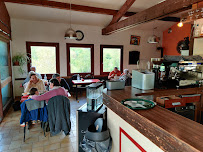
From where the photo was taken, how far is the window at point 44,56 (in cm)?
586

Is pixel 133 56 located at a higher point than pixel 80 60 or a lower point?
higher

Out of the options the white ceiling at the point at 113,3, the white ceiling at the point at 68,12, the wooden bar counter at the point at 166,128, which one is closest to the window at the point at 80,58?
the white ceiling at the point at 68,12

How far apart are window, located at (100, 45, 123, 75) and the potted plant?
3.27m

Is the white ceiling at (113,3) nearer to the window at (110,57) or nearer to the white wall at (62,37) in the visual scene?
the white wall at (62,37)

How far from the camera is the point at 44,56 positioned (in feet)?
19.8

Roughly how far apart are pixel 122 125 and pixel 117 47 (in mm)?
5893

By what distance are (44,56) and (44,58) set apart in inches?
3.3

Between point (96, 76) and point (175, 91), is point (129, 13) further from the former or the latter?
point (175, 91)

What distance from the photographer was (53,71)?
6.23 m

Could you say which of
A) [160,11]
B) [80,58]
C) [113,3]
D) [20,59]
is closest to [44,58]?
[20,59]

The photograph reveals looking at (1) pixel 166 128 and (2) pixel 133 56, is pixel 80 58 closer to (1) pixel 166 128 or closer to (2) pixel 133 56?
(2) pixel 133 56

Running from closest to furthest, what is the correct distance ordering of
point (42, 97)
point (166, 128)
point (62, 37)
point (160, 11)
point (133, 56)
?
point (166, 128)
point (42, 97)
point (160, 11)
point (62, 37)
point (133, 56)

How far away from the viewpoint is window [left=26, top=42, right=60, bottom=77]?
586cm

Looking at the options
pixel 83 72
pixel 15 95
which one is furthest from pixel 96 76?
pixel 15 95
